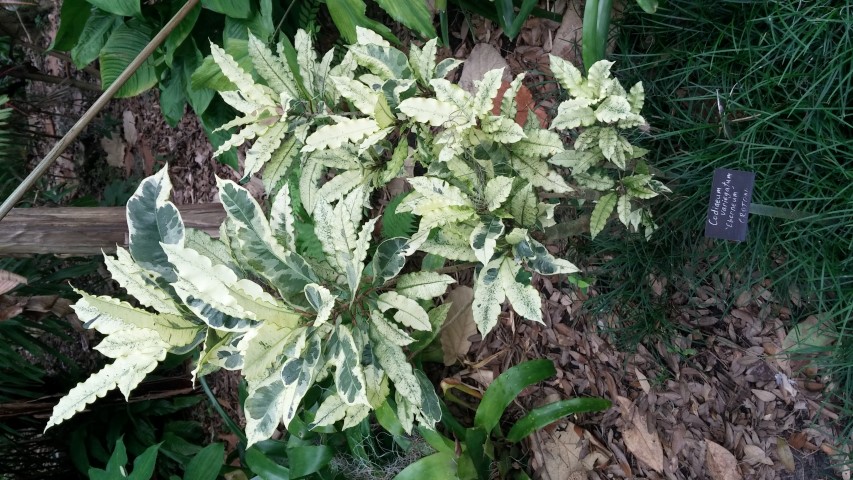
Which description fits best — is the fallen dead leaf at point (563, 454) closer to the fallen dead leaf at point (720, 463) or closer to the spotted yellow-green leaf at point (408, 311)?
the fallen dead leaf at point (720, 463)

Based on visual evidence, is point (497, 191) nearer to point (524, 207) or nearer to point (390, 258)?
point (524, 207)

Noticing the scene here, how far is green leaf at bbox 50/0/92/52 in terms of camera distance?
237 centimetres

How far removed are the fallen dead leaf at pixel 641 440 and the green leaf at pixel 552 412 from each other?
10cm

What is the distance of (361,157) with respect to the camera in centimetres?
147

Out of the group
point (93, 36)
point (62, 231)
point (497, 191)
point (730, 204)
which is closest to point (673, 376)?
point (730, 204)

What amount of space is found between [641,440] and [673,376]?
0.78ft

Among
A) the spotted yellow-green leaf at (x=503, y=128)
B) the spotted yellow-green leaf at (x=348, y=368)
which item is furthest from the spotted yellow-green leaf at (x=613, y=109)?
the spotted yellow-green leaf at (x=348, y=368)

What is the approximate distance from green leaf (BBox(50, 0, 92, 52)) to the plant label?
2.41 m

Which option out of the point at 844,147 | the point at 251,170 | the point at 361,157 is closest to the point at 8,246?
the point at 251,170

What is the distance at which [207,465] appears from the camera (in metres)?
2.27

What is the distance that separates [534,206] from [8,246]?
4.95 feet

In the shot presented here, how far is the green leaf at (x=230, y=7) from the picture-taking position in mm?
2088

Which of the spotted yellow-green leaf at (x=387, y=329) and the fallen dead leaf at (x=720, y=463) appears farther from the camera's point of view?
the fallen dead leaf at (x=720, y=463)

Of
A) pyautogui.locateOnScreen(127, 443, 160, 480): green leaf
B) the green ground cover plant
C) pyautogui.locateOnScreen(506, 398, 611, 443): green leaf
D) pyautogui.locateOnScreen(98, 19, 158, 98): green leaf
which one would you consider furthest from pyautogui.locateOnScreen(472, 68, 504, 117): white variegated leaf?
pyautogui.locateOnScreen(98, 19, 158, 98): green leaf
